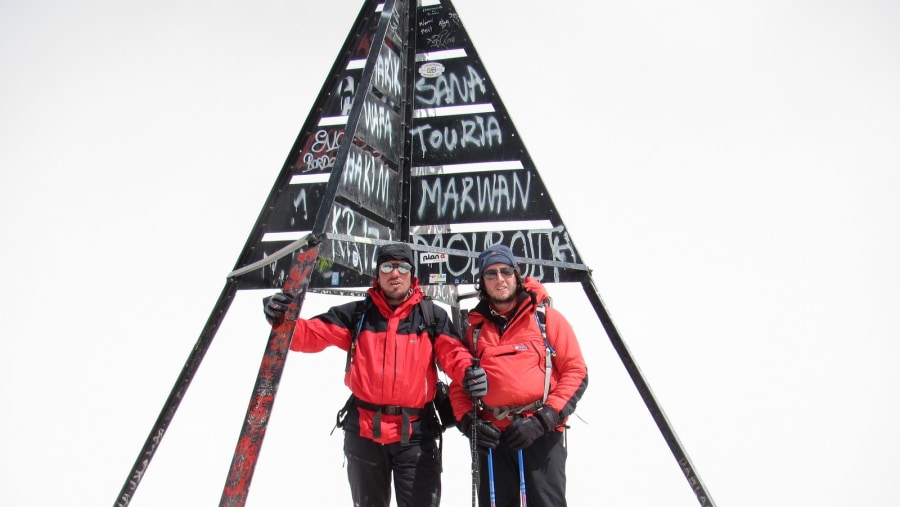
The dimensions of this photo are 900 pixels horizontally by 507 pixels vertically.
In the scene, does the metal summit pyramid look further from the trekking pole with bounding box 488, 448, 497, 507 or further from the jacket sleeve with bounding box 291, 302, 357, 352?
the trekking pole with bounding box 488, 448, 497, 507

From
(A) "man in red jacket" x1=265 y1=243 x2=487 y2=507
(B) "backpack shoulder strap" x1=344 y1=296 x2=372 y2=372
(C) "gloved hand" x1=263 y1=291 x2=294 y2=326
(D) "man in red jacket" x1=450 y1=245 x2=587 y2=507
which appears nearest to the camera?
(C) "gloved hand" x1=263 y1=291 x2=294 y2=326

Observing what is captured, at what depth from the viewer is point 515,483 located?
12.1 feet

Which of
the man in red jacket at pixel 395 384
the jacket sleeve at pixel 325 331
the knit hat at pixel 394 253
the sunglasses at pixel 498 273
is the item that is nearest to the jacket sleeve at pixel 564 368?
the sunglasses at pixel 498 273

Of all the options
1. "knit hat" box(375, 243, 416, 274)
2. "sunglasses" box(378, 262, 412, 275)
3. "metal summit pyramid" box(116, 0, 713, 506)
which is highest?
"metal summit pyramid" box(116, 0, 713, 506)

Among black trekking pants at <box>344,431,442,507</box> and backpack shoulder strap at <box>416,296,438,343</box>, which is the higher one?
backpack shoulder strap at <box>416,296,438,343</box>

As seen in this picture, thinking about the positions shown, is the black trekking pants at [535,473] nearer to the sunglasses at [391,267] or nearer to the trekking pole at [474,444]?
the trekking pole at [474,444]

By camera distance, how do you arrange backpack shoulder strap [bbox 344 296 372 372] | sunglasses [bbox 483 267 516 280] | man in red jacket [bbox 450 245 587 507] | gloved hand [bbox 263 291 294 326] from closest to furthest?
gloved hand [bbox 263 291 294 326] → man in red jacket [bbox 450 245 587 507] → sunglasses [bbox 483 267 516 280] → backpack shoulder strap [bbox 344 296 372 372]

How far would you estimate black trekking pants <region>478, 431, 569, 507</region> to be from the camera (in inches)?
142

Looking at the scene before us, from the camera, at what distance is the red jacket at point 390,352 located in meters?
3.70

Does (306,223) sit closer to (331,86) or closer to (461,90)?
(331,86)

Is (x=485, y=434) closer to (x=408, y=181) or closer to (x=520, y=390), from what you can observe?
(x=520, y=390)

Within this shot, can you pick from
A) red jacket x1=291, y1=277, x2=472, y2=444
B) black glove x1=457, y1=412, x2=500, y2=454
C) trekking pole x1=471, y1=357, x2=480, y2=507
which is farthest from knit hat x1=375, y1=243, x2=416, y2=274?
black glove x1=457, y1=412, x2=500, y2=454

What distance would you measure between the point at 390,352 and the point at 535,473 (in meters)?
1.08

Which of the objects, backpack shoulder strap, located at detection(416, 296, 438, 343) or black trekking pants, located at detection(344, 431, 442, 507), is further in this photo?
backpack shoulder strap, located at detection(416, 296, 438, 343)
